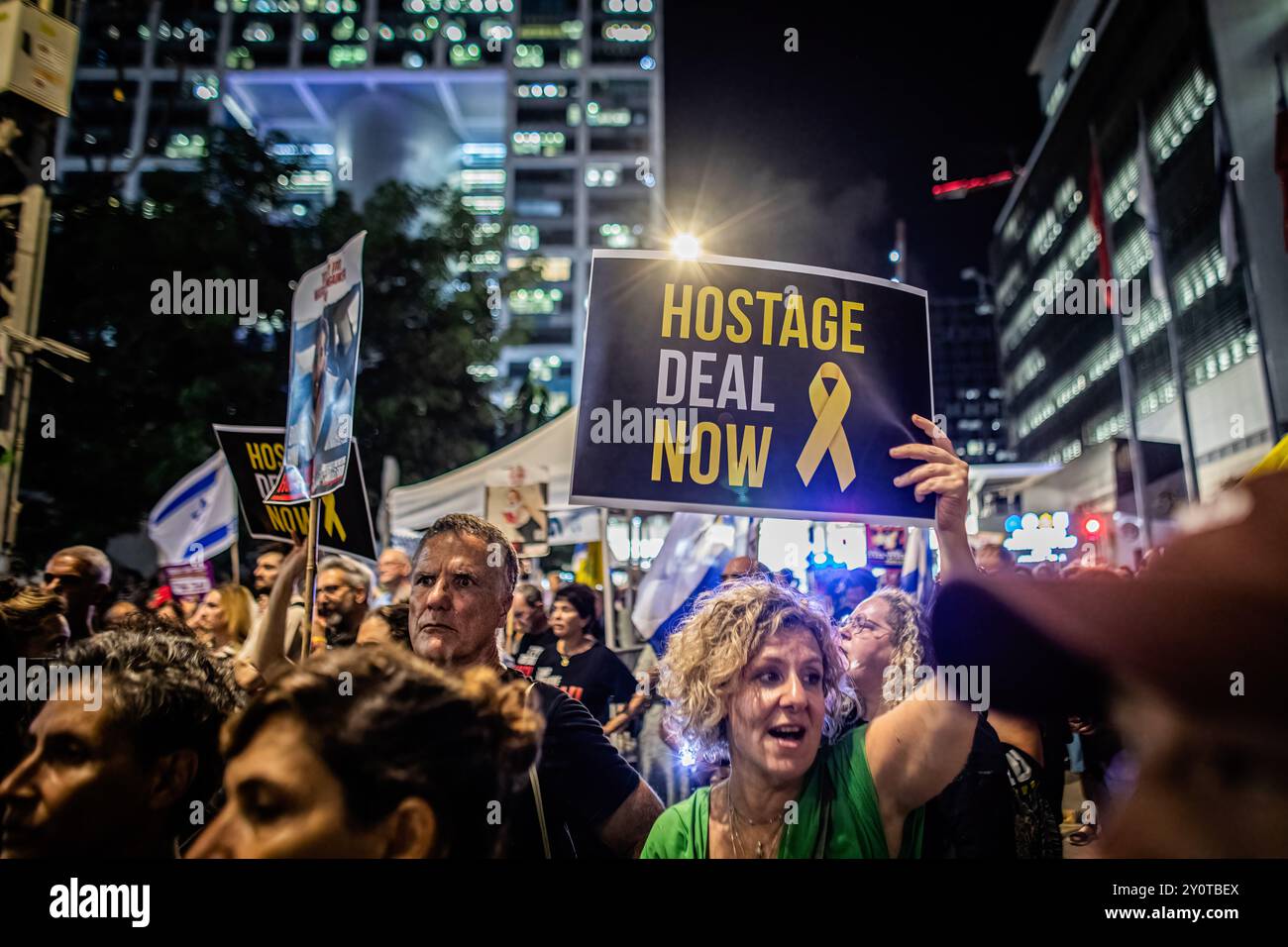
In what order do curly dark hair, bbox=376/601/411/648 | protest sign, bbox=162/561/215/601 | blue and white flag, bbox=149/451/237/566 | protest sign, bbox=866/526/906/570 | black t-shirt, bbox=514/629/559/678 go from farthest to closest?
1. protest sign, bbox=866/526/906/570
2. blue and white flag, bbox=149/451/237/566
3. protest sign, bbox=162/561/215/601
4. black t-shirt, bbox=514/629/559/678
5. curly dark hair, bbox=376/601/411/648

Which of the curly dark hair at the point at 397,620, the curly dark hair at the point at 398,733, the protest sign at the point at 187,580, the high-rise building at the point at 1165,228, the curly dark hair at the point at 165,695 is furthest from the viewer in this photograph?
the high-rise building at the point at 1165,228

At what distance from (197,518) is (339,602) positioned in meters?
4.00

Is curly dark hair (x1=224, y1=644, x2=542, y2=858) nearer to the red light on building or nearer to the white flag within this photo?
the white flag

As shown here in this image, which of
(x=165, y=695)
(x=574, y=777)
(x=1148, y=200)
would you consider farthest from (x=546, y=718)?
(x=1148, y=200)

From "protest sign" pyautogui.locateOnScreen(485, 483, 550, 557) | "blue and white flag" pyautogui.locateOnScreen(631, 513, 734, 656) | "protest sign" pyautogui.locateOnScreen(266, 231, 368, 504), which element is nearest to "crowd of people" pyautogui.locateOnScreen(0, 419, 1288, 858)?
"protest sign" pyautogui.locateOnScreen(266, 231, 368, 504)

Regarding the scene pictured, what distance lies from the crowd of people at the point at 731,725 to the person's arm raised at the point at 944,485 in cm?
1

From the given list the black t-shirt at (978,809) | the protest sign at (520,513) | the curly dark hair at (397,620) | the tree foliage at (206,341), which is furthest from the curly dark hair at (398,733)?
the tree foliage at (206,341)

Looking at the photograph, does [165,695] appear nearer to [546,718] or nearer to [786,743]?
[546,718]

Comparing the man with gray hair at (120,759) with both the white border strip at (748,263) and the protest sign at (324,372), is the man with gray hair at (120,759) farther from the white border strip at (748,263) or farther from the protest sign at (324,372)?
the white border strip at (748,263)

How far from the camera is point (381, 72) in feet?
263

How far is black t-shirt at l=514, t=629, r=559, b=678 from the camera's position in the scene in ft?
20.5

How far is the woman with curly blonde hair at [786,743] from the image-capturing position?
80.5 inches

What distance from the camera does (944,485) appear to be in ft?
8.55
